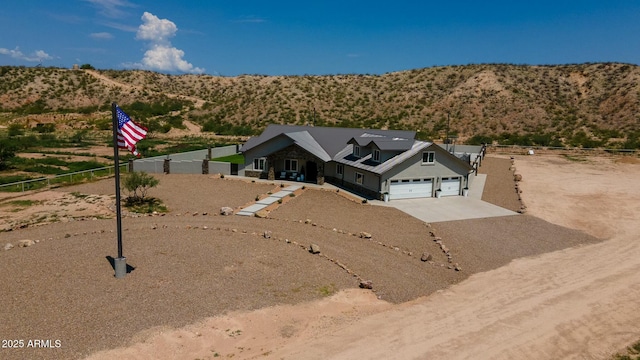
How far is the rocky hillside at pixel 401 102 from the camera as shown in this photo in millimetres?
80000

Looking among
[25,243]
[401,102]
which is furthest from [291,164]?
[401,102]

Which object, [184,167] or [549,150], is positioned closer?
[184,167]

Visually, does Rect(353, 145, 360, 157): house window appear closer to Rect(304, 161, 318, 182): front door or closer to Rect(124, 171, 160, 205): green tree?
Rect(304, 161, 318, 182): front door

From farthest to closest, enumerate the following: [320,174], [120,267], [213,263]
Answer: [320,174]
[213,263]
[120,267]

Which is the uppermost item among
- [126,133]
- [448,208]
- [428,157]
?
[126,133]

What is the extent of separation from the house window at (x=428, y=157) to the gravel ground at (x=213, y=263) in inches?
233

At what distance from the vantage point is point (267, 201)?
97.2 feet

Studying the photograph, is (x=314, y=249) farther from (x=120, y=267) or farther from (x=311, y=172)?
(x=311, y=172)

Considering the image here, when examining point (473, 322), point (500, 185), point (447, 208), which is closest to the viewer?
point (473, 322)

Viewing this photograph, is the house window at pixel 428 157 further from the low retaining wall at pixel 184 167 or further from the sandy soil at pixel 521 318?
the low retaining wall at pixel 184 167

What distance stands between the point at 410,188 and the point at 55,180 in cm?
3017

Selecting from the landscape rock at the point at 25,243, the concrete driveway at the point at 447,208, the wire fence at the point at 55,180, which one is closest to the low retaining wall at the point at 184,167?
the wire fence at the point at 55,180

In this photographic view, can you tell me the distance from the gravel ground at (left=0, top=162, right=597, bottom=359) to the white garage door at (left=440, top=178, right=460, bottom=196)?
6543 mm

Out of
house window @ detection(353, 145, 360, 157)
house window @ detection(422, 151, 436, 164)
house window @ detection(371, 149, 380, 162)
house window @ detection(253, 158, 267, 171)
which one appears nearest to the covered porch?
house window @ detection(253, 158, 267, 171)
